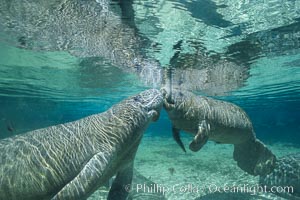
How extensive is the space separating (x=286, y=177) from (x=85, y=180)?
7321 millimetres

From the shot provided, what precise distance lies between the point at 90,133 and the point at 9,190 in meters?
1.80

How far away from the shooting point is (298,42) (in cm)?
1234

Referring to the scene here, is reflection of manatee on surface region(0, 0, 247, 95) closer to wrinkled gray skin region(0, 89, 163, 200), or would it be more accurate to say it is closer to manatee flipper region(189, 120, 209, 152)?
wrinkled gray skin region(0, 89, 163, 200)

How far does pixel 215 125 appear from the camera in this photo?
8039 mm

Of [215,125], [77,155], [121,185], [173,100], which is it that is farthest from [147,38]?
[77,155]

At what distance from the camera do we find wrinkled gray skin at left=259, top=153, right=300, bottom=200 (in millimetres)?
8617

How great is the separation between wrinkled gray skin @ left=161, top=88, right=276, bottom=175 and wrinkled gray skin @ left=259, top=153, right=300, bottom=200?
0.89 ft

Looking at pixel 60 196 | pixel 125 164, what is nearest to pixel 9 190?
pixel 60 196

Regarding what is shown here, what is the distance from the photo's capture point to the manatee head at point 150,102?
5902mm

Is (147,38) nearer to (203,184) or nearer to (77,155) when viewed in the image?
(203,184)

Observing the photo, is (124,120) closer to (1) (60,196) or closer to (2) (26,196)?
(1) (60,196)

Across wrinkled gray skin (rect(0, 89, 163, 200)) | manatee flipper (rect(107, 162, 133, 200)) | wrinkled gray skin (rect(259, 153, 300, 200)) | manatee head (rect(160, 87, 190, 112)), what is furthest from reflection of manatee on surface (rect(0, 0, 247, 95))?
wrinkled gray skin (rect(259, 153, 300, 200))

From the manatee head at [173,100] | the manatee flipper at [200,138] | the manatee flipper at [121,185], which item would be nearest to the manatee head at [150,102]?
the manatee head at [173,100]

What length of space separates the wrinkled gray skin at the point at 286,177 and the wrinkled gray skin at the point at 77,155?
5605 mm
